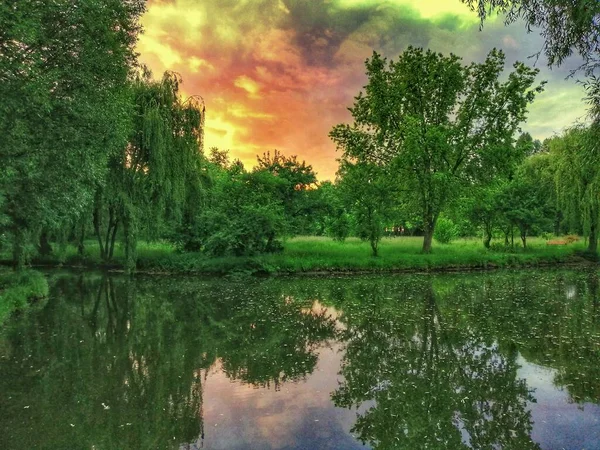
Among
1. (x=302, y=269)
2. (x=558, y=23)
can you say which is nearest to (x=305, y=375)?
(x=558, y=23)

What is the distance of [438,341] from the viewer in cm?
1077

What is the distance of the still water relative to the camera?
606 cm

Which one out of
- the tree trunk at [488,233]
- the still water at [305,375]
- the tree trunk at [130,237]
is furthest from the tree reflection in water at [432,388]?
the tree trunk at [488,233]

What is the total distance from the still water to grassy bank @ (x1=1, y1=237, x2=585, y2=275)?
968 centimetres

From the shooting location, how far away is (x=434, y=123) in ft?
95.1

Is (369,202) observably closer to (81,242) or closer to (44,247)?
(81,242)

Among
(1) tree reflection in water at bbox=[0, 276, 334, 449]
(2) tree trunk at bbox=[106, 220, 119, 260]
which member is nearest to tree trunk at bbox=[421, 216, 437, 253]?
(1) tree reflection in water at bbox=[0, 276, 334, 449]

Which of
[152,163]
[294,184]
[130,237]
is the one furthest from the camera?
[294,184]

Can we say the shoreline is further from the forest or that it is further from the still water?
the still water

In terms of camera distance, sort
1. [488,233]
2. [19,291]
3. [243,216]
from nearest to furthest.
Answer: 1. [19,291]
2. [243,216]
3. [488,233]

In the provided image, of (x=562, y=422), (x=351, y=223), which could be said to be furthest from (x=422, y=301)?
(x=351, y=223)

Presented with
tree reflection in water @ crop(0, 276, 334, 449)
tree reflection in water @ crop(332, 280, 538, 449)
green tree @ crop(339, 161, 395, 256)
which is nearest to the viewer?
tree reflection in water @ crop(332, 280, 538, 449)

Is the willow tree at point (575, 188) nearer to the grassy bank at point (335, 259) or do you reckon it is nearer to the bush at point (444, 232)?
the grassy bank at point (335, 259)

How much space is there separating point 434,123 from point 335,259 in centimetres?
1223
